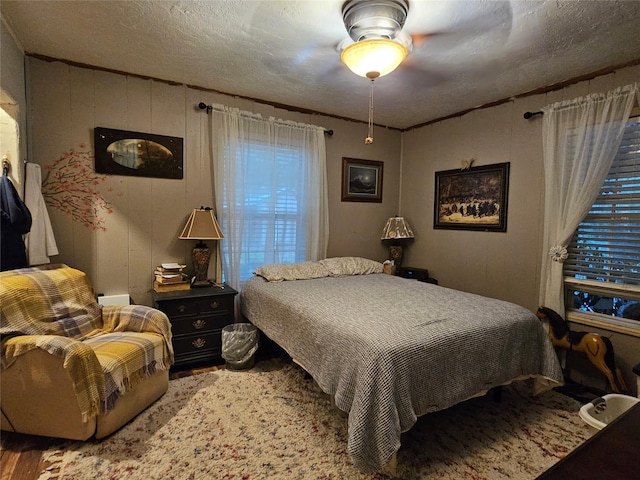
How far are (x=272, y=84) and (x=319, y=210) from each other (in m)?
1.35

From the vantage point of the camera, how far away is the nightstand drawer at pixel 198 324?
2.65m

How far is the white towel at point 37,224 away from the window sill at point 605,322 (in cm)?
411

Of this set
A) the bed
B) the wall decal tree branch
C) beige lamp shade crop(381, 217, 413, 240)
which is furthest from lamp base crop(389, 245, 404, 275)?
the wall decal tree branch

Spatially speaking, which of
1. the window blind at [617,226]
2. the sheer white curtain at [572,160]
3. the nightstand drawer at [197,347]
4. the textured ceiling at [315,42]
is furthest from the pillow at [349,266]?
the window blind at [617,226]

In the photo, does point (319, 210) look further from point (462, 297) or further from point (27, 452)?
point (27, 452)

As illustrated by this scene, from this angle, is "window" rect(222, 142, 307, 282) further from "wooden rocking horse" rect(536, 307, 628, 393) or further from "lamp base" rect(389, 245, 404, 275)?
"wooden rocking horse" rect(536, 307, 628, 393)

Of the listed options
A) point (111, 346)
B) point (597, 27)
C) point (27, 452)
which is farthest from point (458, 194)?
point (27, 452)

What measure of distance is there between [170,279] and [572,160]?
3.49 meters

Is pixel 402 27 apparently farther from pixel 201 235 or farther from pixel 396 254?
pixel 396 254

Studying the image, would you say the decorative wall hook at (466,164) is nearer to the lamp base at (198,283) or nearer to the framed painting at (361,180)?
the framed painting at (361,180)

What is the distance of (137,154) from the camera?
282cm

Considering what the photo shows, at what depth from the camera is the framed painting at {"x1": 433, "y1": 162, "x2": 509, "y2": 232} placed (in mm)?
3191

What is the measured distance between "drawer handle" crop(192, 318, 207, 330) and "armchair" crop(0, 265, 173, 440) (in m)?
0.47

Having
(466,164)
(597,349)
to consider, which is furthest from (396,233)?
(597,349)
